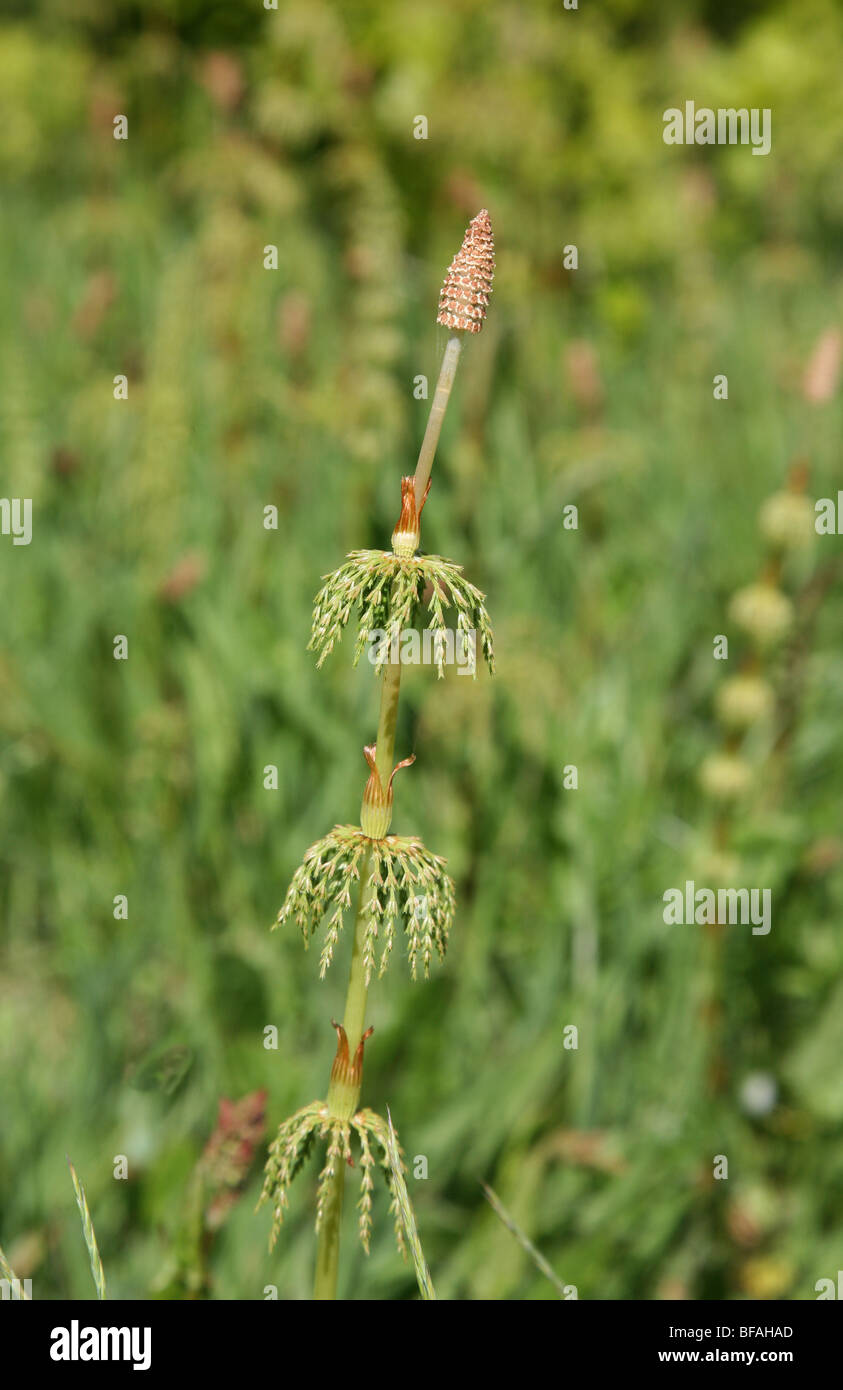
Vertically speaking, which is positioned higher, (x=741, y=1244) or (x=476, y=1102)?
(x=476, y=1102)

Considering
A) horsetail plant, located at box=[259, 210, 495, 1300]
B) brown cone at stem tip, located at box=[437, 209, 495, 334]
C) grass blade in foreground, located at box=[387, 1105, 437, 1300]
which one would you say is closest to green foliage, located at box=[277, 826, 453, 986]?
horsetail plant, located at box=[259, 210, 495, 1300]

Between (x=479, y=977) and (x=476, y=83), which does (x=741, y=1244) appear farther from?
(x=476, y=83)

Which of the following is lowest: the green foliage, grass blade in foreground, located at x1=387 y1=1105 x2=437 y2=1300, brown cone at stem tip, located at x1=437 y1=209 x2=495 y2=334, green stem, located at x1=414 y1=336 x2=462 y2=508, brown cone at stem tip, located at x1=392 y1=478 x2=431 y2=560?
grass blade in foreground, located at x1=387 y1=1105 x2=437 y2=1300

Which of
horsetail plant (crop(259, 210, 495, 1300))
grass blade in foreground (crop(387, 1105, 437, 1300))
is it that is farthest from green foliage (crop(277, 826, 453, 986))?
grass blade in foreground (crop(387, 1105, 437, 1300))

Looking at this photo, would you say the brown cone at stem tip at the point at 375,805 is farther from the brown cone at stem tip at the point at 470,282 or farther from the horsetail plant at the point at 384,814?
the brown cone at stem tip at the point at 470,282

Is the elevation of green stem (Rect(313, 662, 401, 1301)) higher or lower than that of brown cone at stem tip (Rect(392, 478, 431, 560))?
lower

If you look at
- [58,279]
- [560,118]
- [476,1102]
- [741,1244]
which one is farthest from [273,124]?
[741,1244]

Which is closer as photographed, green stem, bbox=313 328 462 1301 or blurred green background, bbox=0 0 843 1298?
green stem, bbox=313 328 462 1301

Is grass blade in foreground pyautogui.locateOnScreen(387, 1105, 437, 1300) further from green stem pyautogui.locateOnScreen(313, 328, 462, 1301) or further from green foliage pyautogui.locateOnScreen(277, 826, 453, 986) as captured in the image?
green foliage pyautogui.locateOnScreen(277, 826, 453, 986)

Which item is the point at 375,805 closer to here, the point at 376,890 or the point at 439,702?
the point at 376,890
